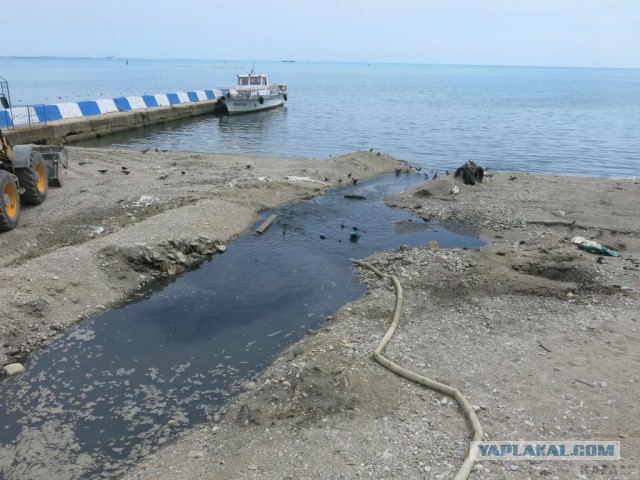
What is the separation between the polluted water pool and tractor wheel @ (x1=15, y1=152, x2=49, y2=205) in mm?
6768

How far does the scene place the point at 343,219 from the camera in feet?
58.7

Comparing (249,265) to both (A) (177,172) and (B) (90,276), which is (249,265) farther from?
(A) (177,172)

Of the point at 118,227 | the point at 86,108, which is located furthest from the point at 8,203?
the point at 86,108

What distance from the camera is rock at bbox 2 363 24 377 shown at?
8336 millimetres

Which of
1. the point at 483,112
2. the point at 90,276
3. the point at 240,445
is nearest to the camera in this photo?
the point at 240,445

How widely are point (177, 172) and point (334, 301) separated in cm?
1382

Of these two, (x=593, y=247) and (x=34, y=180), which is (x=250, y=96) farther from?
(x=593, y=247)

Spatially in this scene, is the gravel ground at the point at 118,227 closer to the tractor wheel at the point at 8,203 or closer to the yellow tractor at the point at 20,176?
the tractor wheel at the point at 8,203

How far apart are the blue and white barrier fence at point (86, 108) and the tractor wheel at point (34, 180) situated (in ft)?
48.1

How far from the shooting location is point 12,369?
8367 mm

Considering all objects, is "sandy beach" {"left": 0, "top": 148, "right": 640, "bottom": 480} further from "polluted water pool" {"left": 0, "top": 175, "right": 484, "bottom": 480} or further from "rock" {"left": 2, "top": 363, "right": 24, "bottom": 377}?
"polluted water pool" {"left": 0, "top": 175, "right": 484, "bottom": 480}

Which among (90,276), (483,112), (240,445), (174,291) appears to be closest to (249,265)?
(174,291)

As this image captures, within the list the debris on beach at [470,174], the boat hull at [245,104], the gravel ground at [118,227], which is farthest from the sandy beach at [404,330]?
the boat hull at [245,104]

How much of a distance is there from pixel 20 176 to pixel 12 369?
8720mm
